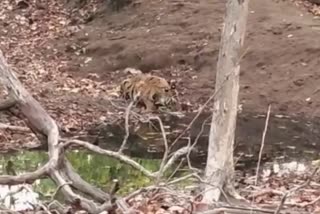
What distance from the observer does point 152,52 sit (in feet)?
57.8

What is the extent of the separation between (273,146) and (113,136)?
233 centimetres

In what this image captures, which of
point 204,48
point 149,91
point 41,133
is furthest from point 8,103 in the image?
point 204,48

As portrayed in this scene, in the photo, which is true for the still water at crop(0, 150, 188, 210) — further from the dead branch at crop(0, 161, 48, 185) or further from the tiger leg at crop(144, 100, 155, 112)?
the tiger leg at crop(144, 100, 155, 112)

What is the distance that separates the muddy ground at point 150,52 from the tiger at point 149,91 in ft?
0.96

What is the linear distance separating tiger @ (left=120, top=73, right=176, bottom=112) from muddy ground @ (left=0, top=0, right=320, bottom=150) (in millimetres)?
293

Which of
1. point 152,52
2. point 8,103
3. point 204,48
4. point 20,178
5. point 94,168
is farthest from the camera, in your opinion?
point 152,52

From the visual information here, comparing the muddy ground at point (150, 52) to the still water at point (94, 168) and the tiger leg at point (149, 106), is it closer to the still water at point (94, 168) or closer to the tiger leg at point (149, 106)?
the tiger leg at point (149, 106)

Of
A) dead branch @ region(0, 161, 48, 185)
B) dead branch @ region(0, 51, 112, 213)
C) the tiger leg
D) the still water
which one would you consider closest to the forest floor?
the tiger leg

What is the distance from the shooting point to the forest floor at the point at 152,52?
1540 centimetres

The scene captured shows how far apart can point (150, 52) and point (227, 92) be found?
32.2ft

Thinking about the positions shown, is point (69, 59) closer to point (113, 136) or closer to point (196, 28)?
point (196, 28)

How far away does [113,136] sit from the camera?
13.2 metres

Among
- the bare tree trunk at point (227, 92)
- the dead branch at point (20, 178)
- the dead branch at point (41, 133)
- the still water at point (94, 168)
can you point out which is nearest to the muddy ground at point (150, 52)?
the still water at point (94, 168)

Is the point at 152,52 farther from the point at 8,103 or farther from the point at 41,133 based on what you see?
the point at 41,133
